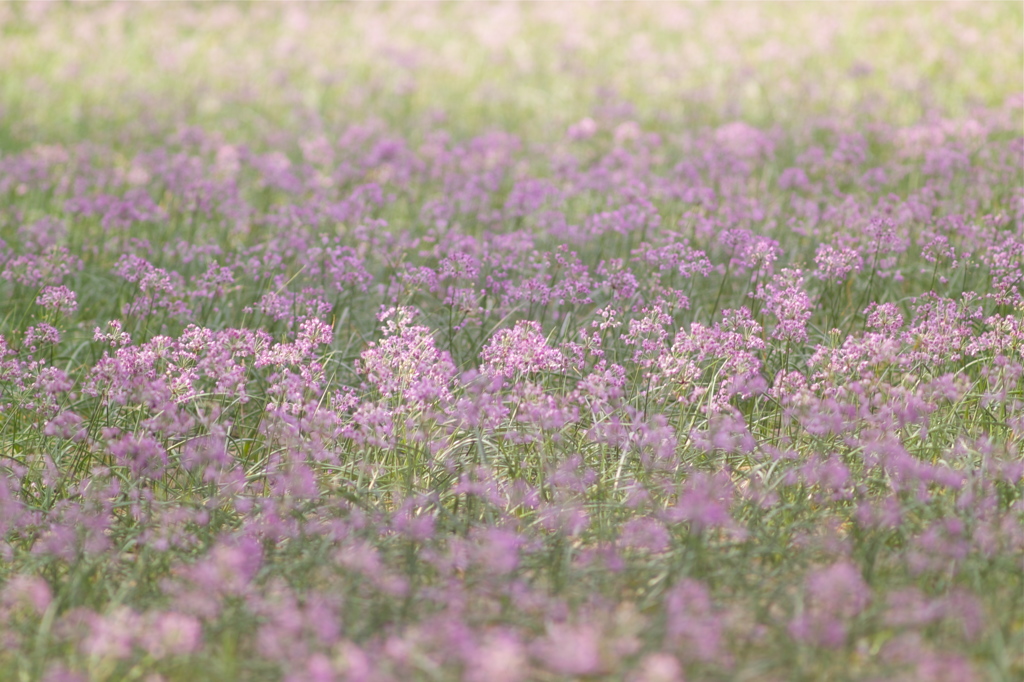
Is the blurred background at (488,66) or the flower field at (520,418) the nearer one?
the flower field at (520,418)

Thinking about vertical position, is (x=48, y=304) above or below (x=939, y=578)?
above

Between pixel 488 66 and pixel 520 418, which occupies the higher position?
pixel 488 66

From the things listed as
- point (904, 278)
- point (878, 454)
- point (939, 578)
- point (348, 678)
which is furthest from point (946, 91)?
point (348, 678)

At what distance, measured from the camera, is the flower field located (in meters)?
3.11

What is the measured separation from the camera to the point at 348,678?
2711 millimetres

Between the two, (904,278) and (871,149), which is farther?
(871,149)

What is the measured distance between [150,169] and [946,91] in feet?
25.1

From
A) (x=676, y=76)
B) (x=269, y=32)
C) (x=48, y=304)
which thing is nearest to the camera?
(x=48, y=304)

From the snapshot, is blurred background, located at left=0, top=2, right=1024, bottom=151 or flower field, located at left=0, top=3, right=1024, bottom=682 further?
blurred background, located at left=0, top=2, right=1024, bottom=151

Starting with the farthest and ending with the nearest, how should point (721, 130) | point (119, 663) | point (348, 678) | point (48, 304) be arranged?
1. point (721, 130)
2. point (48, 304)
3. point (119, 663)
4. point (348, 678)

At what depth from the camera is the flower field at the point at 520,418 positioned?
3.11 m

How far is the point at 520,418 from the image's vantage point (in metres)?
4.66

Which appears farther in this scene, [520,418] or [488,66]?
[488,66]

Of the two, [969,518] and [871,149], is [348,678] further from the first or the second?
[871,149]
